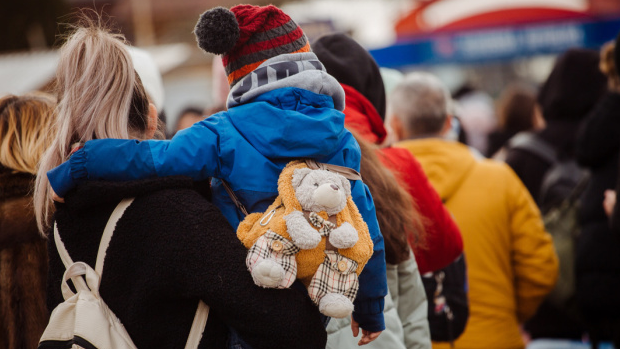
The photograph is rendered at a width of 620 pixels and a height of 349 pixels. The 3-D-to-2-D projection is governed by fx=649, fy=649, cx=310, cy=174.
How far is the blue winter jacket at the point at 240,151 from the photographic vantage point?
1753mm

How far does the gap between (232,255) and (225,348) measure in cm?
30

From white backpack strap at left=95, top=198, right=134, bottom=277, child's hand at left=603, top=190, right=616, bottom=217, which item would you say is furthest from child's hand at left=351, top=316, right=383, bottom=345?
child's hand at left=603, top=190, right=616, bottom=217

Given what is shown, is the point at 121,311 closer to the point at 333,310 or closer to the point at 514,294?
the point at 333,310

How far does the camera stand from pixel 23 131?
248 cm

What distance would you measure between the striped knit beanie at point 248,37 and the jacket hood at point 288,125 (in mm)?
142

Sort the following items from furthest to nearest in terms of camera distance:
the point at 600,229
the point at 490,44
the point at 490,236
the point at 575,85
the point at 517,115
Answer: the point at 490,44 < the point at 517,115 < the point at 575,85 < the point at 600,229 < the point at 490,236

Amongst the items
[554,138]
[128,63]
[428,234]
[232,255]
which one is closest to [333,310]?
[232,255]

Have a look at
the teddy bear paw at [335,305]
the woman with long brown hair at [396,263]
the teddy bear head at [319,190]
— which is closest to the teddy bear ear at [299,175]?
the teddy bear head at [319,190]

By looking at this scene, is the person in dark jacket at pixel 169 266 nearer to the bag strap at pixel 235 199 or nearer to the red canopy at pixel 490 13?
the bag strap at pixel 235 199

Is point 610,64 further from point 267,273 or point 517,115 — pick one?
point 267,273

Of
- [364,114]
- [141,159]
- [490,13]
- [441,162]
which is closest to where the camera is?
[141,159]

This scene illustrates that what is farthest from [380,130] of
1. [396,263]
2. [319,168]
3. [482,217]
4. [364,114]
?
[482,217]

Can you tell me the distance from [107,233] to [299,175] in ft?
1.76

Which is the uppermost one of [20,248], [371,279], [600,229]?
[371,279]
